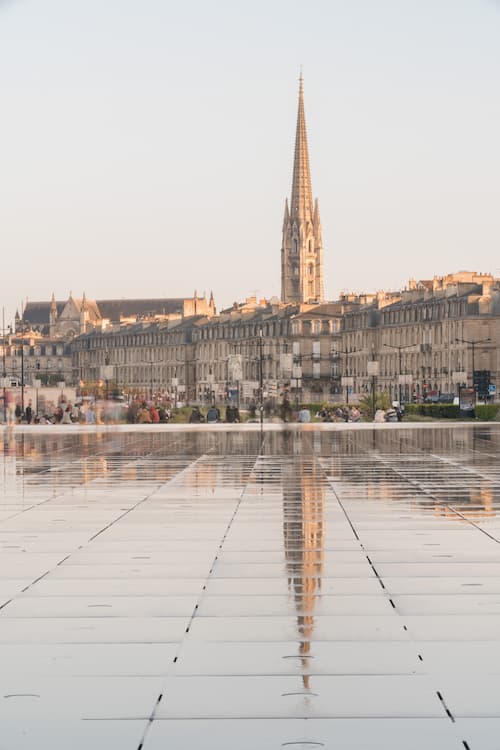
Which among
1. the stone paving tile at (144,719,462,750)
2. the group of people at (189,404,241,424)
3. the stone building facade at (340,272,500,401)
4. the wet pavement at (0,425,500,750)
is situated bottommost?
the stone paving tile at (144,719,462,750)

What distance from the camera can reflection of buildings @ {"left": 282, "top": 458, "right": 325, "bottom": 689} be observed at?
36.4 ft

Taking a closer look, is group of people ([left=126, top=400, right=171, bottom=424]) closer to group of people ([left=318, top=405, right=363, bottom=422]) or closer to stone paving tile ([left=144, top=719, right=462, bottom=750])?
group of people ([left=318, top=405, right=363, bottom=422])

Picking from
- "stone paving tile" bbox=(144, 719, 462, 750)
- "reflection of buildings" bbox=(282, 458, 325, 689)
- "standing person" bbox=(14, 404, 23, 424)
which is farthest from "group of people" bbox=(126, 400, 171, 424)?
"stone paving tile" bbox=(144, 719, 462, 750)

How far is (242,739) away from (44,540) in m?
9.15

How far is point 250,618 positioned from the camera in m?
11.3

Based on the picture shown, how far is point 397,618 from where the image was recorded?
11.2 m

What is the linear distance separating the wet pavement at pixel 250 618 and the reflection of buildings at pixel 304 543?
0.03 metres

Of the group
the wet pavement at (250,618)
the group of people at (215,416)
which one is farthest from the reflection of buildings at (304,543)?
the group of people at (215,416)

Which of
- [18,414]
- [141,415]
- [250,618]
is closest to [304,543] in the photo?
[250,618]

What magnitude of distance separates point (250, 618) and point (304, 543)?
194 inches

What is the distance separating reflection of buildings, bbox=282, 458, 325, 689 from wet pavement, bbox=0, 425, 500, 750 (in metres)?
0.03

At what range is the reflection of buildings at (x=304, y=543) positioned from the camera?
1111 cm

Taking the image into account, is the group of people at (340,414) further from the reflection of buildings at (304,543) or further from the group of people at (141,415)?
the reflection of buildings at (304,543)

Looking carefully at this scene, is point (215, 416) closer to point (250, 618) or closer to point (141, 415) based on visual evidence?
point (141, 415)
